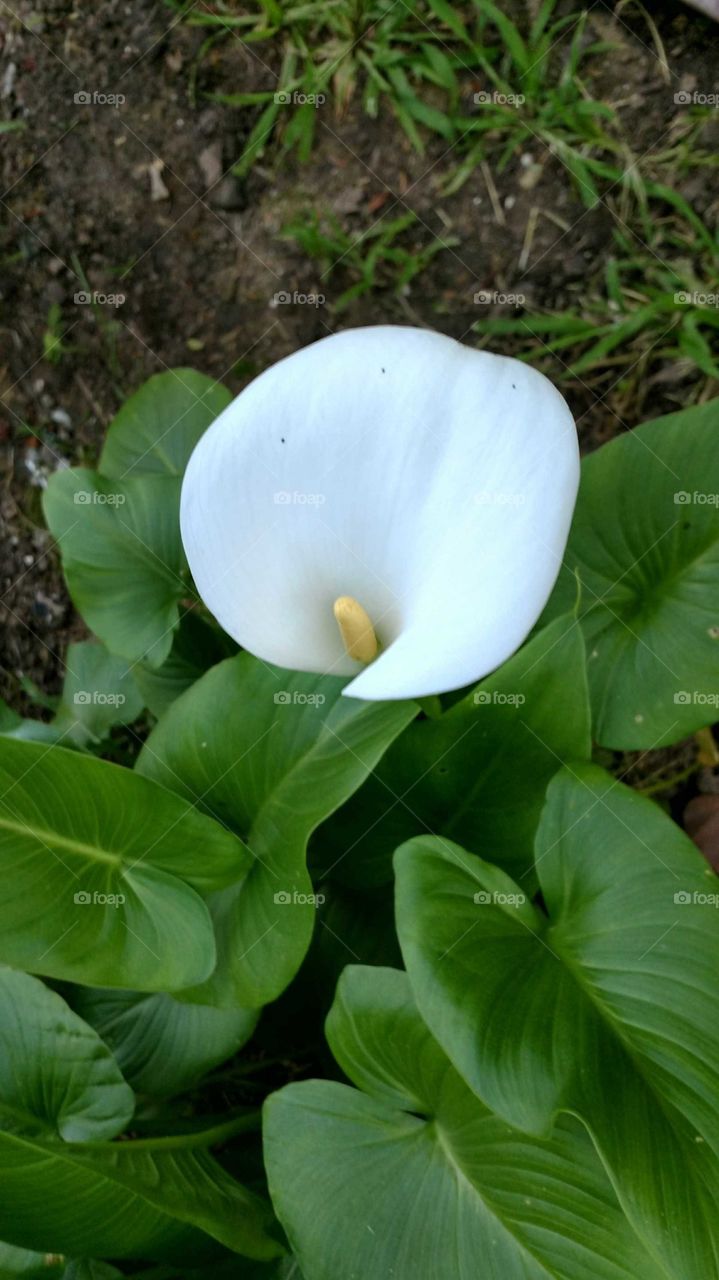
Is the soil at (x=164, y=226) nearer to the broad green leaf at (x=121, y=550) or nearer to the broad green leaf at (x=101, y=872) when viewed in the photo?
the broad green leaf at (x=121, y=550)

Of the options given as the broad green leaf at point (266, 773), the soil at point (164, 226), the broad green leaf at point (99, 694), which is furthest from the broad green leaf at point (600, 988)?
the soil at point (164, 226)

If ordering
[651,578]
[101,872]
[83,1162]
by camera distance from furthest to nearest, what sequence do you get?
[651,578] → [101,872] → [83,1162]

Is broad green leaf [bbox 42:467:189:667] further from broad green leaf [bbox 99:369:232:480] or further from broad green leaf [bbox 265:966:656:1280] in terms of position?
broad green leaf [bbox 265:966:656:1280]

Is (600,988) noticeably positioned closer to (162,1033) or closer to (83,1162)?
(83,1162)

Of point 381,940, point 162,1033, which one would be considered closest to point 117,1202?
point 162,1033

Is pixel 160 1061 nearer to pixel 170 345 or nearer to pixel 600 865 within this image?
pixel 600 865

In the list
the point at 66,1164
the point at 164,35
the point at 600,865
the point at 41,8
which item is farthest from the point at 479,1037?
the point at 41,8
